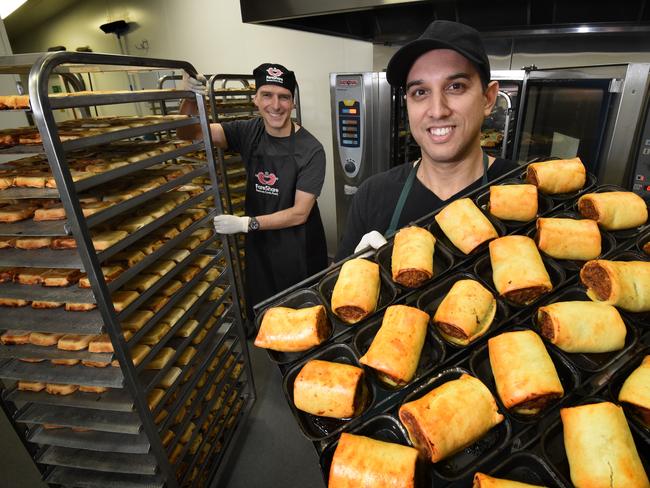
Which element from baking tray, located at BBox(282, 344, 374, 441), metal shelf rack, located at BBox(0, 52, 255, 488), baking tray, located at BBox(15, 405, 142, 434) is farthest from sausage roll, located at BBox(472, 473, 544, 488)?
baking tray, located at BBox(15, 405, 142, 434)

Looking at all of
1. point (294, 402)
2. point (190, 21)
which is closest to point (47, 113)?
point (294, 402)

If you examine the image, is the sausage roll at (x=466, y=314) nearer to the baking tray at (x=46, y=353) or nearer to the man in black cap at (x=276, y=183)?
the baking tray at (x=46, y=353)

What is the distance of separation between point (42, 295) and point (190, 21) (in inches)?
190

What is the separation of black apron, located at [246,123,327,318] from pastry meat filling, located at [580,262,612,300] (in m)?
2.10

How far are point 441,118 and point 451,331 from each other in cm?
80

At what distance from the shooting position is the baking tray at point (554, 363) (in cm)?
73

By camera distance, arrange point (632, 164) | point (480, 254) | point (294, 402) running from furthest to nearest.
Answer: point (632, 164) → point (480, 254) → point (294, 402)

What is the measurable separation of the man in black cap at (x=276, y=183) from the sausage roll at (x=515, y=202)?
5.68 ft

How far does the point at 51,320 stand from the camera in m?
1.22

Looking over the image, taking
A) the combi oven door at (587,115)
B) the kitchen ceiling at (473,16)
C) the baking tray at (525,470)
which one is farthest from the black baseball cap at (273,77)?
the baking tray at (525,470)

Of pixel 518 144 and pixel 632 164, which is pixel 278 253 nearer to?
pixel 518 144

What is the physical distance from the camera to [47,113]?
2.96 feet

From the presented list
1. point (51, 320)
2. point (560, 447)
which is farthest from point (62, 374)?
point (560, 447)

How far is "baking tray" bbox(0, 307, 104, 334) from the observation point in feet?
3.83
